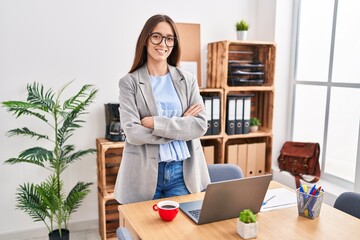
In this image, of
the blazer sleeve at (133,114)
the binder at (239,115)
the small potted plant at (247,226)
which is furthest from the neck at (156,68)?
the binder at (239,115)

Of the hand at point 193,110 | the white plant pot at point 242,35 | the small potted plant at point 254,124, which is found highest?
the white plant pot at point 242,35

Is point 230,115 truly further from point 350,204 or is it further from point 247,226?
point 247,226

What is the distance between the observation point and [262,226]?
145 cm

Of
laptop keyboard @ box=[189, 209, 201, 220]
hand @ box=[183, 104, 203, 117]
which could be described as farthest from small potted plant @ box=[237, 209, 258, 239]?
hand @ box=[183, 104, 203, 117]

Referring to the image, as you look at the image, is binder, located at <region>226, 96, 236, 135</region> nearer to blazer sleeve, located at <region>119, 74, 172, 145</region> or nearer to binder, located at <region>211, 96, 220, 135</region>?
binder, located at <region>211, 96, 220, 135</region>

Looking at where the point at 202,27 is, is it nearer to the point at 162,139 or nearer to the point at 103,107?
the point at 103,107

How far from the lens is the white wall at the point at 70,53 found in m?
2.75

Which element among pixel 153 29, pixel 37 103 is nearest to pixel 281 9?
pixel 153 29

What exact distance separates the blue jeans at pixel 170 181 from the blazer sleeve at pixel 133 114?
→ 138mm

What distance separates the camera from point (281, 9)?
331cm

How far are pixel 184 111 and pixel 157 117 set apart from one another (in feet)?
0.67

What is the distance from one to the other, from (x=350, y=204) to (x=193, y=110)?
3.09ft

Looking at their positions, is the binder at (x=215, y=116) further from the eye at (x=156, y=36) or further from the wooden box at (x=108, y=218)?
the eye at (x=156, y=36)

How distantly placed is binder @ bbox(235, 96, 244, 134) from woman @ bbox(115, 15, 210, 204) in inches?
47.3
